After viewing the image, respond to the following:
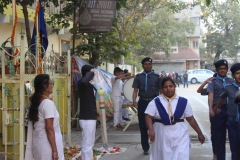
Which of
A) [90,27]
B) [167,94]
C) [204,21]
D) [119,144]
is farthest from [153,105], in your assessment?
[204,21]

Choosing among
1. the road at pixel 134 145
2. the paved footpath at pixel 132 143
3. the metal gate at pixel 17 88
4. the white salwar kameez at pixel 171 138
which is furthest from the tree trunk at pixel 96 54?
the white salwar kameez at pixel 171 138

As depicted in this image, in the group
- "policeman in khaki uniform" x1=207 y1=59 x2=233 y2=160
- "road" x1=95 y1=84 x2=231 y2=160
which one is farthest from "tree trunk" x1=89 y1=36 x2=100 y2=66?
"policeman in khaki uniform" x1=207 y1=59 x2=233 y2=160

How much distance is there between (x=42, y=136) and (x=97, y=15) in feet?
20.1

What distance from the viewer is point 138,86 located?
26.7 feet

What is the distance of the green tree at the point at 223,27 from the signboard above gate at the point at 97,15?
40.5 meters

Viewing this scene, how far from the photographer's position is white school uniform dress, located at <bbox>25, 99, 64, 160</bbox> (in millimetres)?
4574

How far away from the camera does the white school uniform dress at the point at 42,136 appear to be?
15.0 ft

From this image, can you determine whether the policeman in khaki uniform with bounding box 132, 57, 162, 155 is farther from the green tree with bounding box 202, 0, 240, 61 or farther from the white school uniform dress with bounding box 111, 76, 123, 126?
the green tree with bounding box 202, 0, 240, 61

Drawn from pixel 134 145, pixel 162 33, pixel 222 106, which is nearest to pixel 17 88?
pixel 134 145

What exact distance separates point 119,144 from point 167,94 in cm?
462

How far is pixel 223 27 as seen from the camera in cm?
5172

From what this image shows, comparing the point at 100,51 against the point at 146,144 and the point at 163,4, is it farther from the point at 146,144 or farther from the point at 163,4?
the point at 163,4

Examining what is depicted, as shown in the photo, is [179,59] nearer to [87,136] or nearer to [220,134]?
[220,134]

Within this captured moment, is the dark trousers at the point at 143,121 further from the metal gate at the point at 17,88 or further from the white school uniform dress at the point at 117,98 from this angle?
the white school uniform dress at the point at 117,98
